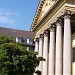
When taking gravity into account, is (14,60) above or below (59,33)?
below

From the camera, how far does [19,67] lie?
113 ft

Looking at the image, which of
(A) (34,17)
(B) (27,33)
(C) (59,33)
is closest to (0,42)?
(C) (59,33)

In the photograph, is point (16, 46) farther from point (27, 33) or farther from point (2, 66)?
point (27, 33)

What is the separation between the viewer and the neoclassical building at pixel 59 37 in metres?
37.0

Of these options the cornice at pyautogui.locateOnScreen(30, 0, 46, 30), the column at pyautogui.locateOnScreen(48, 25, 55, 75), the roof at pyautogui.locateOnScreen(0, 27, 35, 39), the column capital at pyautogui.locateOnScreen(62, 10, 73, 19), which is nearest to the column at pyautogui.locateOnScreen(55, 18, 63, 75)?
the column capital at pyautogui.locateOnScreen(62, 10, 73, 19)

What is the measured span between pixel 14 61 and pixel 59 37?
959 cm

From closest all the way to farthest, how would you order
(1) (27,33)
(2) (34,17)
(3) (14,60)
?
(3) (14,60)
(2) (34,17)
(1) (27,33)

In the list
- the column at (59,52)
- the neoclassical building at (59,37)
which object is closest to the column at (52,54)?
the neoclassical building at (59,37)

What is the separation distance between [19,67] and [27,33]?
56.5 meters

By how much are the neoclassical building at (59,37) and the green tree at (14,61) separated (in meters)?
5.11

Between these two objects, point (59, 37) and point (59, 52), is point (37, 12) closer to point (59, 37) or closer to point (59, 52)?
point (59, 37)

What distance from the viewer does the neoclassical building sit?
37.0 m

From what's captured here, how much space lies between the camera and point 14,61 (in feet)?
112

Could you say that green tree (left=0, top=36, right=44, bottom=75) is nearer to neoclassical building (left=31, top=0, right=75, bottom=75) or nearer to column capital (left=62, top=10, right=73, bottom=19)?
neoclassical building (left=31, top=0, right=75, bottom=75)
